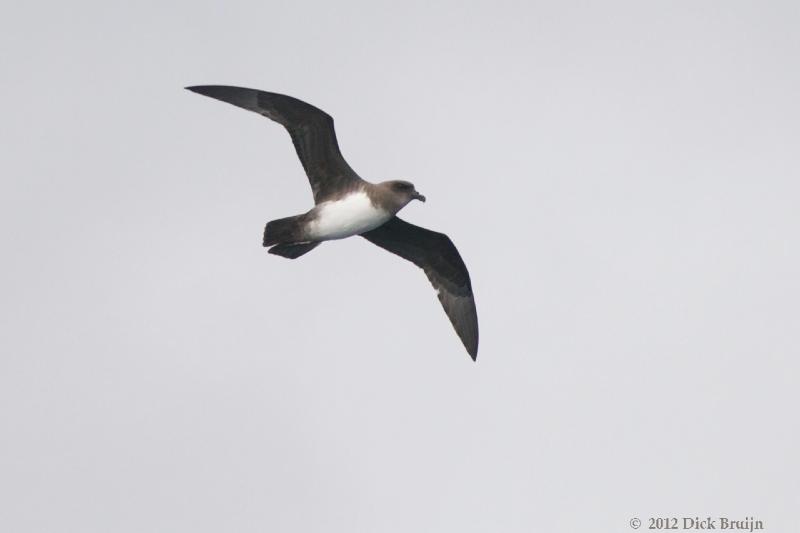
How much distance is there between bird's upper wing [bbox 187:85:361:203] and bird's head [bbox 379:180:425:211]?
1.45ft

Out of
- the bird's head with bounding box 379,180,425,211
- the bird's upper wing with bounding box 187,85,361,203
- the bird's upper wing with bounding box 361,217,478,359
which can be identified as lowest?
the bird's upper wing with bounding box 361,217,478,359

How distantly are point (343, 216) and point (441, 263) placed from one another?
258 centimetres

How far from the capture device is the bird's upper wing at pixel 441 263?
21.0 meters

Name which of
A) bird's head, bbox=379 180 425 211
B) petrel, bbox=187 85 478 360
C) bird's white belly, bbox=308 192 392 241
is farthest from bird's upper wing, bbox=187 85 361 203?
bird's head, bbox=379 180 425 211

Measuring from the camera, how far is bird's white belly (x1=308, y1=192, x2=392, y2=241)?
63.3 ft

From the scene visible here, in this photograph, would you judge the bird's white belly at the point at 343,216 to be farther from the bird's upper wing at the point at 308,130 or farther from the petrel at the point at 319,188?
the bird's upper wing at the point at 308,130

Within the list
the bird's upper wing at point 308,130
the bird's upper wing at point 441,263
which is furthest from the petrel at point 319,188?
the bird's upper wing at point 441,263

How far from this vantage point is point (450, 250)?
69.5 ft

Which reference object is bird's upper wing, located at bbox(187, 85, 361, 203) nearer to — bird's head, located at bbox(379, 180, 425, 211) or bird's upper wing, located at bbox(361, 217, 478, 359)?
bird's head, located at bbox(379, 180, 425, 211)

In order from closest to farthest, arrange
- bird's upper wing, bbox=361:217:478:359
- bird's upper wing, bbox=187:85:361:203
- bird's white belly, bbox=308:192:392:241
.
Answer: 1. bird's upper wing, bbox=187:85:361:203
2. bird's white belly, bbox=308:192:392:241
3. bird's upper wing, bbox=361:217:478:359

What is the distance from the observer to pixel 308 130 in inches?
758

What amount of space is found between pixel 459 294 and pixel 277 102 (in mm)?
4405

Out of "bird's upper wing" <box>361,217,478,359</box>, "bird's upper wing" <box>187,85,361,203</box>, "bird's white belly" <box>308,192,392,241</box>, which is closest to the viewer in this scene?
"bird's upper wing" <box>187,85,361,203</box>

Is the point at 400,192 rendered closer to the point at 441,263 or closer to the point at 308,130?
the point at 308,130
